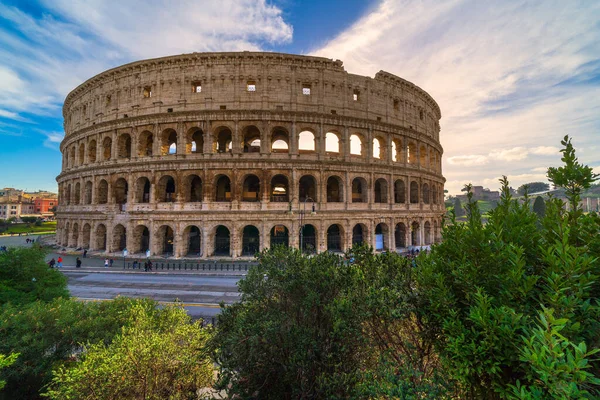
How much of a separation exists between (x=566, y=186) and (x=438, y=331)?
3.51 meters

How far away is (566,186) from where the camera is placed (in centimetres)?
435

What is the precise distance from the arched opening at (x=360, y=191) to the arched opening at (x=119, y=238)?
2871cm

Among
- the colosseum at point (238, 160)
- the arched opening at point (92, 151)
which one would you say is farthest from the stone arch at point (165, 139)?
the arched opening at point (92, 151)

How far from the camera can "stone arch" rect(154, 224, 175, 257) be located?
1070 inches

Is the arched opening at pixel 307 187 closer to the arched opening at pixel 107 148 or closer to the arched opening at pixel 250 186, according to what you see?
the arched opening at pixel 250 186

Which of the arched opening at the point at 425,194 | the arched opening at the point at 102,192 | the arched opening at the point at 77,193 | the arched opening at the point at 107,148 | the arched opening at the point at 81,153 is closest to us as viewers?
the arched opening at the point at 102,192

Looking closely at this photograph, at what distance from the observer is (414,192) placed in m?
33.6

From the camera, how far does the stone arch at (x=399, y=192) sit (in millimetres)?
31862

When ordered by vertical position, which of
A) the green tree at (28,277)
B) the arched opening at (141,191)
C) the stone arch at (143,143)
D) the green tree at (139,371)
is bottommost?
the green tree at (139,371)

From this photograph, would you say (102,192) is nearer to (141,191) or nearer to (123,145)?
(141,191)

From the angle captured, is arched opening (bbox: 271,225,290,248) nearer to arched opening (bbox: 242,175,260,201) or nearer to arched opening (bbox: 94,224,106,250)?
arched opening (bbox: 242,175,260,201)

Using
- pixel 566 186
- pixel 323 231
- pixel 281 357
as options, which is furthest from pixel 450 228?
pixel 323 231

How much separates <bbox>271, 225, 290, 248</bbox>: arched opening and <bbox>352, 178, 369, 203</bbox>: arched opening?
971 cm

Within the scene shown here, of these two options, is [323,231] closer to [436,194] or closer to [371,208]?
[371,208]
